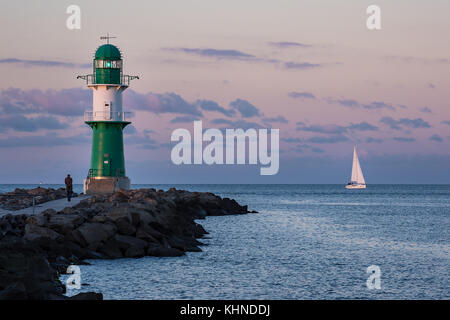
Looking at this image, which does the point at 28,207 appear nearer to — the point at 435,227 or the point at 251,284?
the point at 251,284

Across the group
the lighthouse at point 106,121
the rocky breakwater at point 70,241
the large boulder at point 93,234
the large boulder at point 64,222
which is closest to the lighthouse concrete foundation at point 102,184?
the lighthouse at point 106,121

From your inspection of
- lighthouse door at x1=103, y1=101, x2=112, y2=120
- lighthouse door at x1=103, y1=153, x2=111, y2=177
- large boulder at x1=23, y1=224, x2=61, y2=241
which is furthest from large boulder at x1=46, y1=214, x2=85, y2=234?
lighthouse door at x1=103, y1=101, x2=112, y2=120

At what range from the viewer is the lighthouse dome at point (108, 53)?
36.4 meters

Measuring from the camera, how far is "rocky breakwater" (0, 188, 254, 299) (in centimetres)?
1250

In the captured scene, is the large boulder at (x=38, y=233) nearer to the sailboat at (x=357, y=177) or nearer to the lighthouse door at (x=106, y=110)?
the lighthouse door at (x=106, y=110)

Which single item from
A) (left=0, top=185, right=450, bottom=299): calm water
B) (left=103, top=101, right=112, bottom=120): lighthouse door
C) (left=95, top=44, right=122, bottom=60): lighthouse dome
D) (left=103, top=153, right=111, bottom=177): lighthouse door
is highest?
(left=95, top=44, right=122, bottom=60): lighthouse dome

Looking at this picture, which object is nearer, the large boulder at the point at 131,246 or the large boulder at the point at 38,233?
the large boulder at the point at 38,233

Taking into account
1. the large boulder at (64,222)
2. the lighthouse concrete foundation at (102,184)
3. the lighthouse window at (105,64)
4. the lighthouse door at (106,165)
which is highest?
the lighthouse window at (105,64)

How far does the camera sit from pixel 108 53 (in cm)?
3641

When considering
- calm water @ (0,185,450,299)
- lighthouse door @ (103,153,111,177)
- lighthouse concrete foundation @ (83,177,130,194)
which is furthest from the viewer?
lighthouse concrete foundation @ (83,177,130,194)

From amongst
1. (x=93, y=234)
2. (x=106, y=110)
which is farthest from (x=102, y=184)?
(x=93, y=234)

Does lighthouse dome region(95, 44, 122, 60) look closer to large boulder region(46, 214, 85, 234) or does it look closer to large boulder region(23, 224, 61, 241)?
large boulder region(46, 214, 85, 234)
